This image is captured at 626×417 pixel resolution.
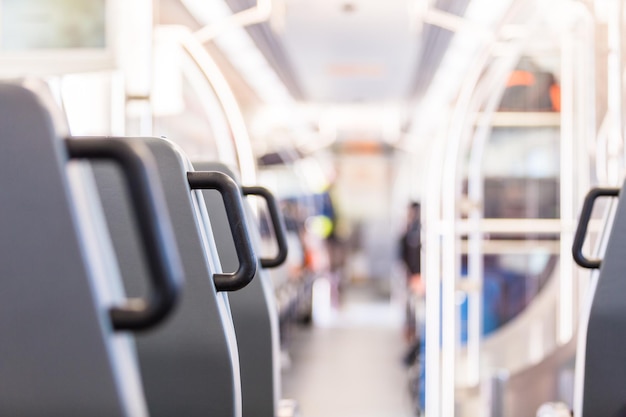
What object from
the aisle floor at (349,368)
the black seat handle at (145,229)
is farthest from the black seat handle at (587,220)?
the aisle floor at (349,368)

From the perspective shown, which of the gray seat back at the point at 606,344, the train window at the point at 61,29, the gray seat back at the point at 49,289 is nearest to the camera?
the gray seat back at the point at 49,289

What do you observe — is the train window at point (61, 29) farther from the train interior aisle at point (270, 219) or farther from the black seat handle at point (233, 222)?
the black seat handle at point (233, 222)

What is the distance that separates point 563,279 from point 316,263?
6236 mm

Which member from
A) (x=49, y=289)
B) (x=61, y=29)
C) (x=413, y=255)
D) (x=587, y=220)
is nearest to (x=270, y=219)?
(x=61, y=29)

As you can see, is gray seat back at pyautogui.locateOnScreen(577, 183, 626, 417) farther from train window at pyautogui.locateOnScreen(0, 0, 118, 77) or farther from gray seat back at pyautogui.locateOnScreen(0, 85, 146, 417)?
train window at pyautogui.locateOnScreen(0, 0, 118, 77)

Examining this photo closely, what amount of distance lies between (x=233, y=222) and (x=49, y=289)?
655 millimetres

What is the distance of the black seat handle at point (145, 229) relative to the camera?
38.7 inches

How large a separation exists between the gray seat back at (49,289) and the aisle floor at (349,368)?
4026 mm

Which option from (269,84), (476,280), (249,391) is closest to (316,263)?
(269,84)

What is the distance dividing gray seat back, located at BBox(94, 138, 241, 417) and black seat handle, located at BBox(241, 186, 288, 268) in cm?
55

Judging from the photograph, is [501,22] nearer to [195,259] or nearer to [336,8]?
[195,259]

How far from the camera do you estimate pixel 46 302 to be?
101cm

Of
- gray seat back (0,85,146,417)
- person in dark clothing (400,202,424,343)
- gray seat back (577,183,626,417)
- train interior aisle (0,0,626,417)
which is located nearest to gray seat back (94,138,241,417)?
train interior aisle (0,0,626,417)

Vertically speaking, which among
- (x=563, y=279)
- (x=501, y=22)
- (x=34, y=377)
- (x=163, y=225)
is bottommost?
(x=563, y=279)
